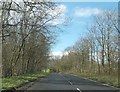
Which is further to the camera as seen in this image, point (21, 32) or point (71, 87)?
point (21, 32)

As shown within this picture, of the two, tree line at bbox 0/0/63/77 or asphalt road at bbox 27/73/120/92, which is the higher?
tree line at bbox 0/0/63/77

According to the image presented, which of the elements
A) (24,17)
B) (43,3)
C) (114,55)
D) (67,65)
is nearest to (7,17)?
(24,17)

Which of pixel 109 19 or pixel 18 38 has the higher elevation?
pixel 109 19

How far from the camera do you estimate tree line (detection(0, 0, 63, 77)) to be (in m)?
28.2

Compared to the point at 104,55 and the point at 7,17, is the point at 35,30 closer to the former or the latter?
the point at 7,17

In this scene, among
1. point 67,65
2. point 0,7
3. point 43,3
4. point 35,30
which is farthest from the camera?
point 67,65

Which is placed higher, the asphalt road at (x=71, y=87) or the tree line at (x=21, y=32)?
the tree line at (x=21, y=32)

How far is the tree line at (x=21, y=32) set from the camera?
28250 mm

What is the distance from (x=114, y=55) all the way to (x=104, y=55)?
77.9 inches

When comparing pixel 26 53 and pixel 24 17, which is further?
pixel 26 53

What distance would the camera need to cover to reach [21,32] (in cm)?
4194

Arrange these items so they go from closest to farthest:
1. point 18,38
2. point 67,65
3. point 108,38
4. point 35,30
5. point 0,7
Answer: point 0,7, point 35,30, point 18,38, point 108,38, point 67,65

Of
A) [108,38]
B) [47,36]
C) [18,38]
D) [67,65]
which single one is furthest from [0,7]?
[67,65]

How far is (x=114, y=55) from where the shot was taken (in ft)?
220
